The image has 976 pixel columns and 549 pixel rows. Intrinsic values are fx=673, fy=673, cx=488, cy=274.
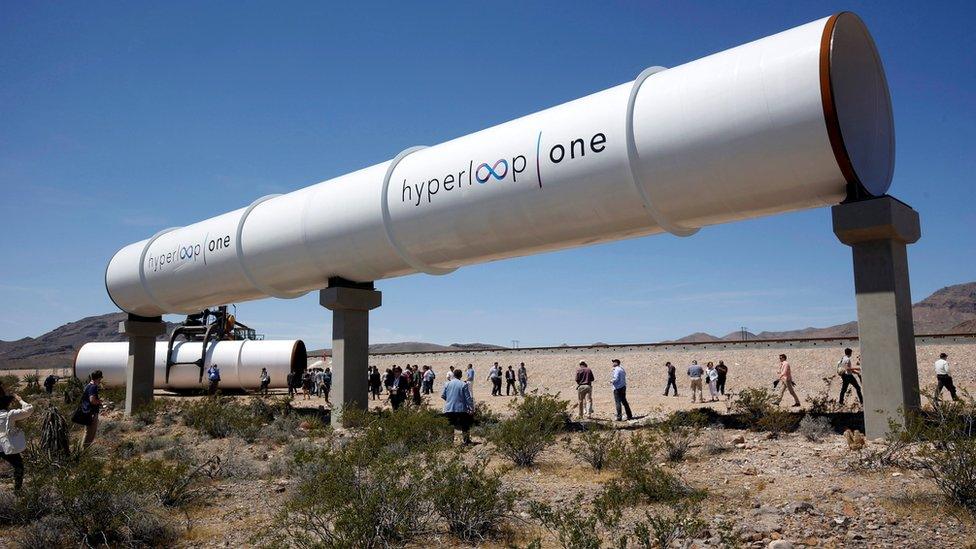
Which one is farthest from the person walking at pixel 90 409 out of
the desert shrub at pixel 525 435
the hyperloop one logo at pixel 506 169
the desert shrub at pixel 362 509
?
the desert shrub at pixel 525 435

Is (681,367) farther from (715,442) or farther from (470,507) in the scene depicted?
(470,507)

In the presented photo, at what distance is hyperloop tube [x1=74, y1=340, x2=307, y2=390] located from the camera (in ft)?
91.3

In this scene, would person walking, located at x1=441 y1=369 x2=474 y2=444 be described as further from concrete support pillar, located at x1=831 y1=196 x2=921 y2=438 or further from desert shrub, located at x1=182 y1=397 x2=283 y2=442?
concrete support pillar, located at x1=831 y1=196 x2=921 y2=438

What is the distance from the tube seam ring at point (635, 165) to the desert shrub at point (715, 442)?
312cm

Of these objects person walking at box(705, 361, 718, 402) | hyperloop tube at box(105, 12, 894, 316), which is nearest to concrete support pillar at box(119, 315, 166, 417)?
hyperloop tube at box(105, 12, 894, 316)

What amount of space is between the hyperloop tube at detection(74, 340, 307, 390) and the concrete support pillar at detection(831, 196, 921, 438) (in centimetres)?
2325

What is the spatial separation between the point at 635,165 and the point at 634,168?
46 mm

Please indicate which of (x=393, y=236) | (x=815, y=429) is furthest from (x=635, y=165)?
(x=393, y=236)

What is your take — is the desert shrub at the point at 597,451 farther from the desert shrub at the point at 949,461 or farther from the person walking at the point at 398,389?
the person walking at the point at 398,389

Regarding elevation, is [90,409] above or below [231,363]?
below

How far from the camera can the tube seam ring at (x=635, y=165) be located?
996cm

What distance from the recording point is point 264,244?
50.9ft

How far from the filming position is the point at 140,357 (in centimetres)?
2094

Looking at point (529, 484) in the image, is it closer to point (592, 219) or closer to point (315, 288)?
point (592, 219)
